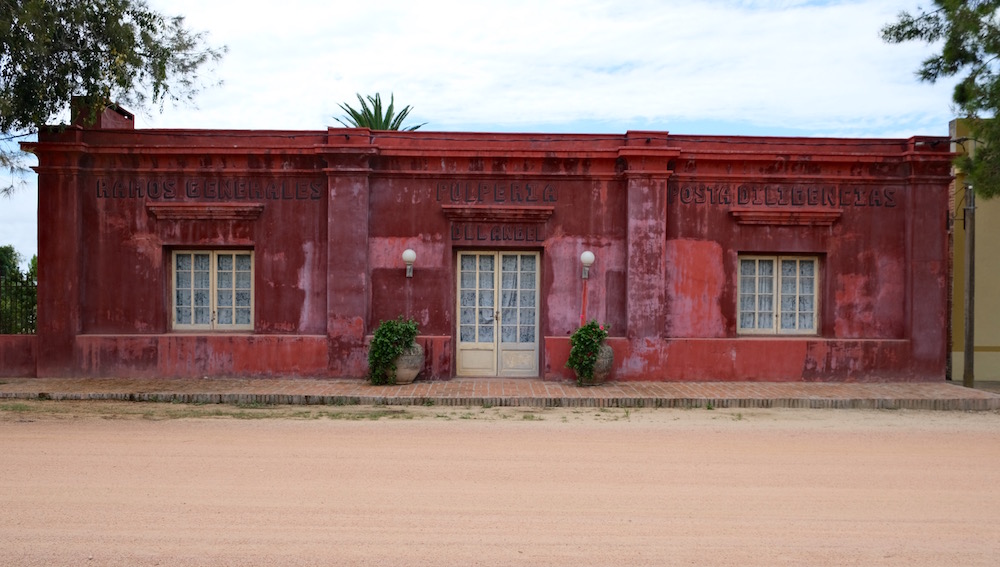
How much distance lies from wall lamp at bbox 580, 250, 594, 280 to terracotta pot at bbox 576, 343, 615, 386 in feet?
3.88

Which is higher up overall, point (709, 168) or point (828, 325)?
point (709, 168)

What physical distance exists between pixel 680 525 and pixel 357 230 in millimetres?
8635

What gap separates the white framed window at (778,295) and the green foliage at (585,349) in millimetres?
2679

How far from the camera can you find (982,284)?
13.9m

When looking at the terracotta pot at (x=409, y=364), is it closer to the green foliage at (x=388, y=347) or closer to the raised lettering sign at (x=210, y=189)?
the green foliage at (x=388, y=347)

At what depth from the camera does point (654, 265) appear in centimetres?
1297

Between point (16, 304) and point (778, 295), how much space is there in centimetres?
1251

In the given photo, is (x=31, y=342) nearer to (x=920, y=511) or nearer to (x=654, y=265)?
(x=654, y=265)

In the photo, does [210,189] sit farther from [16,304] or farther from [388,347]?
A: [388,347]

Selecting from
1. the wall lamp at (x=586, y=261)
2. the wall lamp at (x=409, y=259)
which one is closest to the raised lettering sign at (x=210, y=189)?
the wall lamp at (x=409, y=259)

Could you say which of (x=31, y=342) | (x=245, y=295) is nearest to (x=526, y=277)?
(x=245, y=295)

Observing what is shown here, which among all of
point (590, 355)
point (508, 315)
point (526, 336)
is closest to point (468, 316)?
point (508, 315)

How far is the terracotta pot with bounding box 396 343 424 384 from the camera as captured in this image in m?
12.3

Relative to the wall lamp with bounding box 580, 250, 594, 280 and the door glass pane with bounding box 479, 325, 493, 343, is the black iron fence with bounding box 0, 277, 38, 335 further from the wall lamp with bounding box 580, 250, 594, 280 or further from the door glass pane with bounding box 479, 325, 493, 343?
the wall lamp with bounding box 580, 250, 594, 280
